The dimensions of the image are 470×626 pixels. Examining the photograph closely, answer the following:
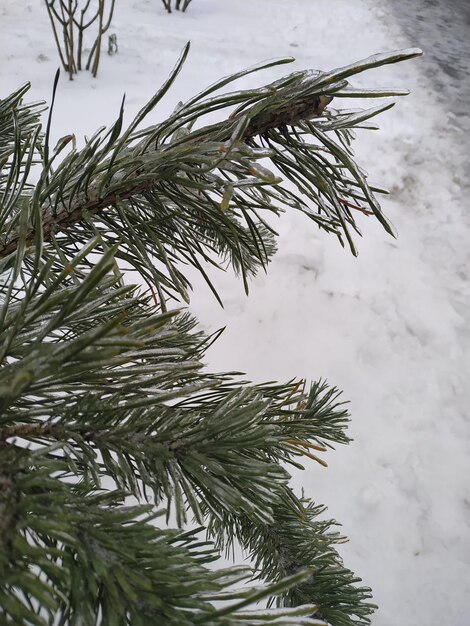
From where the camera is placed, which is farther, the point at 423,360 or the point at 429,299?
the point at 429,299

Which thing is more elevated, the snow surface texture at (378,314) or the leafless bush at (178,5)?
the leafless bush at (178,5)

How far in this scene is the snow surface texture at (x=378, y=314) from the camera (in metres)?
1.26

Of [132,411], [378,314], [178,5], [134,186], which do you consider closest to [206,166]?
[134,186]

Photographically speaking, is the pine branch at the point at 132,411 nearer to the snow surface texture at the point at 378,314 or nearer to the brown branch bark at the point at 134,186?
the brown branch bark at the point at 134,186

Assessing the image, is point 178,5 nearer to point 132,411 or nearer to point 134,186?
point 134,186

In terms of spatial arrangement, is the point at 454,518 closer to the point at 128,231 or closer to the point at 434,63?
the point at 128,231

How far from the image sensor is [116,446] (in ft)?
0.92

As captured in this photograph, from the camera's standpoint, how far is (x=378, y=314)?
174 centimetres

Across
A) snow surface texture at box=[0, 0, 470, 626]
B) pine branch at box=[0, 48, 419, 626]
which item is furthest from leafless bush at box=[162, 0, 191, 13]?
pine branch at box=[0, 48, 419, 626]

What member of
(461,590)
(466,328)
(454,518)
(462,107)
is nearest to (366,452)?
(454,518)

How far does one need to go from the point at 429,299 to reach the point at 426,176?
81cm

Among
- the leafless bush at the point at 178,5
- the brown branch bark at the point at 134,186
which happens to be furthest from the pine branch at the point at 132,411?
the leafless bush at the point at 178,5

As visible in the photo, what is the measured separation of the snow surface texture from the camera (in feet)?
4.14

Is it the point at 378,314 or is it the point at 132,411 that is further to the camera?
the point at 378,314
